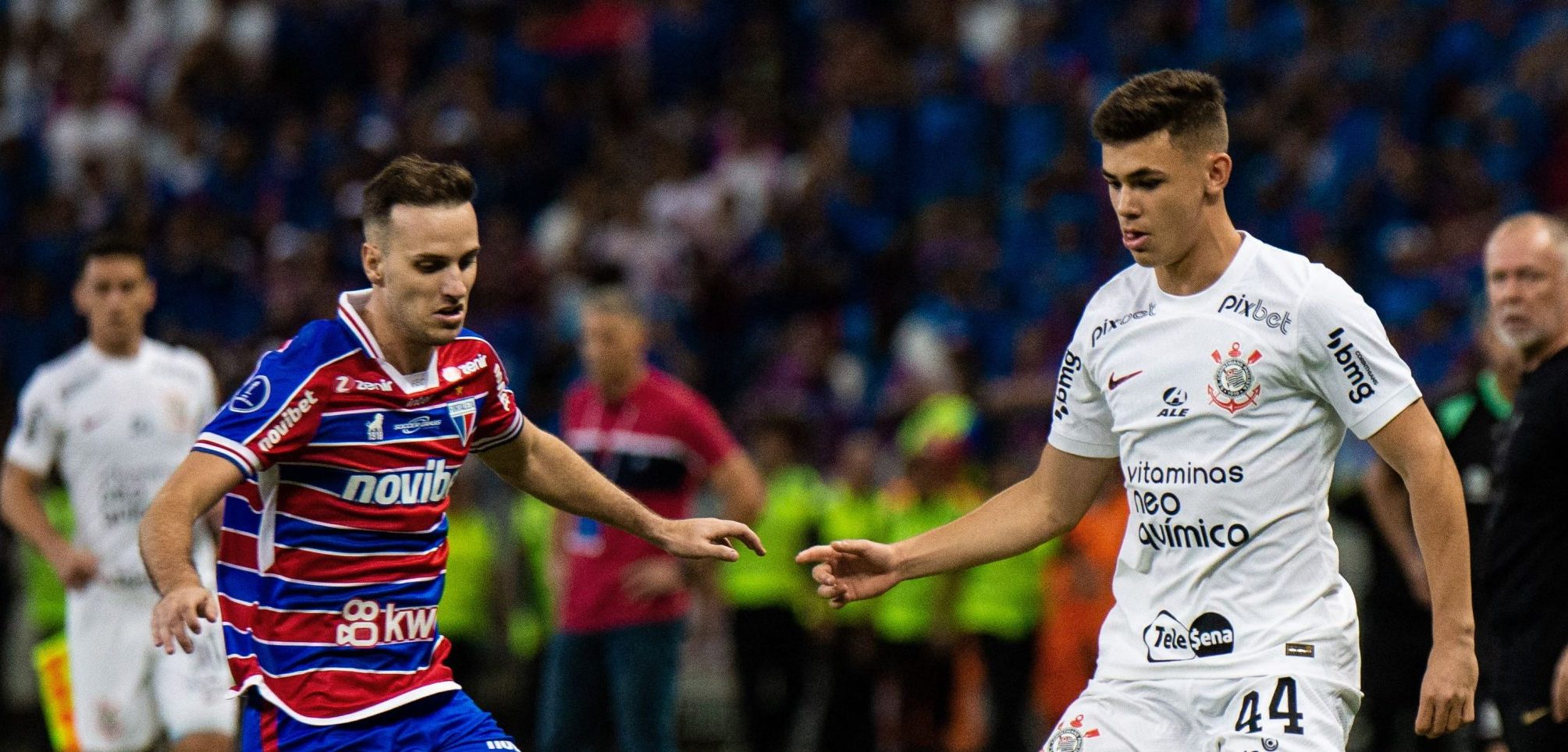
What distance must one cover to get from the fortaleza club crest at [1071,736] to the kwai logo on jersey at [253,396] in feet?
7.53

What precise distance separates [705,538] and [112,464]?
3952 mm

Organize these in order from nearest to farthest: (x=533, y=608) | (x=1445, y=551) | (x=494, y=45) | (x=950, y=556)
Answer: (x=1445, y=551) → (x=950, y=556) → (x=533, y=608) → (x=494, y=45)

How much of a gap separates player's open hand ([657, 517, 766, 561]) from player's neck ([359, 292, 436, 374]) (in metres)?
0.91

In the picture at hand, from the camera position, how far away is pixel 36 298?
1625 cm

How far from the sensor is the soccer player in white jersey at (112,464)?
329 inches

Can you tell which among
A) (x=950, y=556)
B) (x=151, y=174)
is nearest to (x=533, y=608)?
(x=151, y=174)

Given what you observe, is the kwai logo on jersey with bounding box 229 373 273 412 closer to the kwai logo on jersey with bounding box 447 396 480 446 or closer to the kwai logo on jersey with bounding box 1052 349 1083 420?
the kwai logo on jersey with bounding box 447 396 480 446

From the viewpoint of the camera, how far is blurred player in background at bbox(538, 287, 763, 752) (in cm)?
916

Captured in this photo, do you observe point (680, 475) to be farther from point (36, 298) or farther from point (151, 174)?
point (151, 174)

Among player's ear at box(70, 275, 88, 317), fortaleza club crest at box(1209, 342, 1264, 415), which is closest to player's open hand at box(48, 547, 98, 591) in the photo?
player's ear at box(70, 275, 88, 317)

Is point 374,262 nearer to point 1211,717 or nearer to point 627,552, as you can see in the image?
point 1211,717

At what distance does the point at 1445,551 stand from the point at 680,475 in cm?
514

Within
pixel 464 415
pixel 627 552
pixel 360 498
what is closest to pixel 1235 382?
pixel 464 415

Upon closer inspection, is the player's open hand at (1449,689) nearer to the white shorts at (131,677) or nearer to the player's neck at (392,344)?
the player's neck at (392,344)
